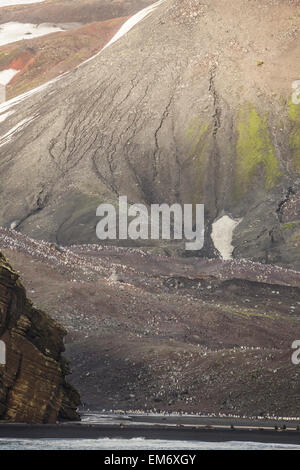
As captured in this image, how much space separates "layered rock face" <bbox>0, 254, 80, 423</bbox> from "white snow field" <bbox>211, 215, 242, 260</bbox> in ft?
257

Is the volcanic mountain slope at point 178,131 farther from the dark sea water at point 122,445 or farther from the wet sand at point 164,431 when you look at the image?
the dark sea water at point 122,445

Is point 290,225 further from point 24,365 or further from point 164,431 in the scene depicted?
point 24,365

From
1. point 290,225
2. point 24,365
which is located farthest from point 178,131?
point 24,365

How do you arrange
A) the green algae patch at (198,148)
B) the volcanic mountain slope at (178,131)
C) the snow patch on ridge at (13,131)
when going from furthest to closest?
the snow patch on ridge at (13,131)
the green algae patch at (198,148)
the volcanic mountain slope at (178,131)

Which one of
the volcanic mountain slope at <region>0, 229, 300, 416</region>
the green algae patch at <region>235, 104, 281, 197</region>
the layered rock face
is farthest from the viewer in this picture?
the green algae patch at <region>235, 104, 281, 197</region>

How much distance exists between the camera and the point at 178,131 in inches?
5330

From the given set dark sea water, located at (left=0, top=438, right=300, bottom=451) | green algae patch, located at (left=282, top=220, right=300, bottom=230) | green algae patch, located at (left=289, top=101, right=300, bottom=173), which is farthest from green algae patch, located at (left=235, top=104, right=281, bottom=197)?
dark sea water, located at (left=0, top=438, right=300, bottom=451)

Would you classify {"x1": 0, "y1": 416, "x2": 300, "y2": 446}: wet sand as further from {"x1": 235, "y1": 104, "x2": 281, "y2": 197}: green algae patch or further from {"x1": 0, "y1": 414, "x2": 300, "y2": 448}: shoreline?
{"x1": 235, "y1": 104, "x2": 281, "y2": 197}: green algae patch

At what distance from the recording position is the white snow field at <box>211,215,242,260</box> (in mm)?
114375

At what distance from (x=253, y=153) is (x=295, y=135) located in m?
6.77

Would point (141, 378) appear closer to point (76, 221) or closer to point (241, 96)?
point (76, 221)

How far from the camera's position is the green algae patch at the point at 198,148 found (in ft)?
421

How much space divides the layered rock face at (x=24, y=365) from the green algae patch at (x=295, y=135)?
95.7 m

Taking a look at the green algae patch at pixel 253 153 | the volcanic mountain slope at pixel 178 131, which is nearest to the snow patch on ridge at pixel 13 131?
the volcanic mountain slope at pixel 178 131
